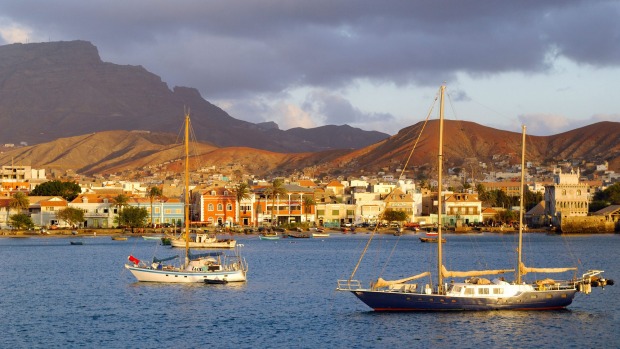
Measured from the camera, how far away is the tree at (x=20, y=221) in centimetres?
15400

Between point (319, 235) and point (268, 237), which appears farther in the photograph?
point (319, 235)

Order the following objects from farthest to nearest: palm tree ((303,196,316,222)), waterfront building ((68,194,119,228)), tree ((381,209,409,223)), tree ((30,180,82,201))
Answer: tree ((30,180,82,201)) → palm tree ((303,196,316,222)) → tree ((381,209,409,223)) → waterfront building ((68,194,119,228))

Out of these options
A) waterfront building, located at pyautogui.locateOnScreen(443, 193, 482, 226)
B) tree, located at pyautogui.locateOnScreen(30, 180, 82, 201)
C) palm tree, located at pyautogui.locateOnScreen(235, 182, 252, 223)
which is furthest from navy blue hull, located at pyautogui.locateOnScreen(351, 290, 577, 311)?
tree, located at pyautogui.locateOnScreen(30, 180, 82, 201)

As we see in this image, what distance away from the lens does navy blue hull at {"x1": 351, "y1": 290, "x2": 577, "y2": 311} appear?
164 feet

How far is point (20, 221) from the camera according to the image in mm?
154000

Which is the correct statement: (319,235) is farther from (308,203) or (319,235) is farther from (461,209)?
(461,209)

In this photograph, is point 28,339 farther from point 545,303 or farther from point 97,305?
point 545,303

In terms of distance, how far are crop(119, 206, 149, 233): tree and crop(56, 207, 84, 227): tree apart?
21.9 ft

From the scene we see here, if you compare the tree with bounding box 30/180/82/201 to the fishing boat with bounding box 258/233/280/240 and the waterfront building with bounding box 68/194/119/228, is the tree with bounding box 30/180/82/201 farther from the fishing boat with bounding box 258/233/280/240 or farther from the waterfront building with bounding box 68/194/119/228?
the fishing boat with bounding box 258/233/280/240

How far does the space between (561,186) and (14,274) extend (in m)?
108

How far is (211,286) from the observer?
66.6 m

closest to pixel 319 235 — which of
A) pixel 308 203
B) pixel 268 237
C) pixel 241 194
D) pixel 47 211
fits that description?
pixel 268 237

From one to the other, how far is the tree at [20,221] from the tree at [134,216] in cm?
1477

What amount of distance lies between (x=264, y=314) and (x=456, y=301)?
35.2ft
